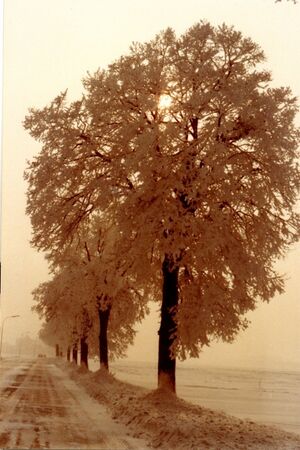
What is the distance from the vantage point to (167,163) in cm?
1480

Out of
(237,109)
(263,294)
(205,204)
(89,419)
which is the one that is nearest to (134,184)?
(205,204)

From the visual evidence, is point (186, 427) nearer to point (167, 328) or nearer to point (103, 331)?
point (167, 328)

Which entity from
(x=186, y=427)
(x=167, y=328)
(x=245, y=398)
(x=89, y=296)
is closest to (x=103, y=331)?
(x=89, y=296)

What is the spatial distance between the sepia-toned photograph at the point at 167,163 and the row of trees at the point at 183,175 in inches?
1.6

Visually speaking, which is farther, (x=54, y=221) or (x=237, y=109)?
(x=54, y=221)

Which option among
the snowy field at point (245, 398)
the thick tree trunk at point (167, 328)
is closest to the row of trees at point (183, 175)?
the thick tree trunk at point (167, 328)

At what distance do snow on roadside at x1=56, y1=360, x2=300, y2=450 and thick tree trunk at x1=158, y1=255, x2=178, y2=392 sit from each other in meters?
0.41

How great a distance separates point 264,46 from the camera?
51.4 ft

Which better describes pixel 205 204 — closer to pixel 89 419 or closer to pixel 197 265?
pixel 197 265

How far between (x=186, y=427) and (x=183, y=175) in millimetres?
6023

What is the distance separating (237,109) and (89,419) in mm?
8754

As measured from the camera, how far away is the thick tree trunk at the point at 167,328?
623 inches

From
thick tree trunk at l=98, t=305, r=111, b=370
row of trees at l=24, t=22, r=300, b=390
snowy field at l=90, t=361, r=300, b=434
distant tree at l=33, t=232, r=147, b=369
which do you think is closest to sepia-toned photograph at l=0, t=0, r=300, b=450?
row of trees at l=24, t=22, r=300, b=390

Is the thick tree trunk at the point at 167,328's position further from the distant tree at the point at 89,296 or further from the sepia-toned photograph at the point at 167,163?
the distant tree at the point at 89,296
